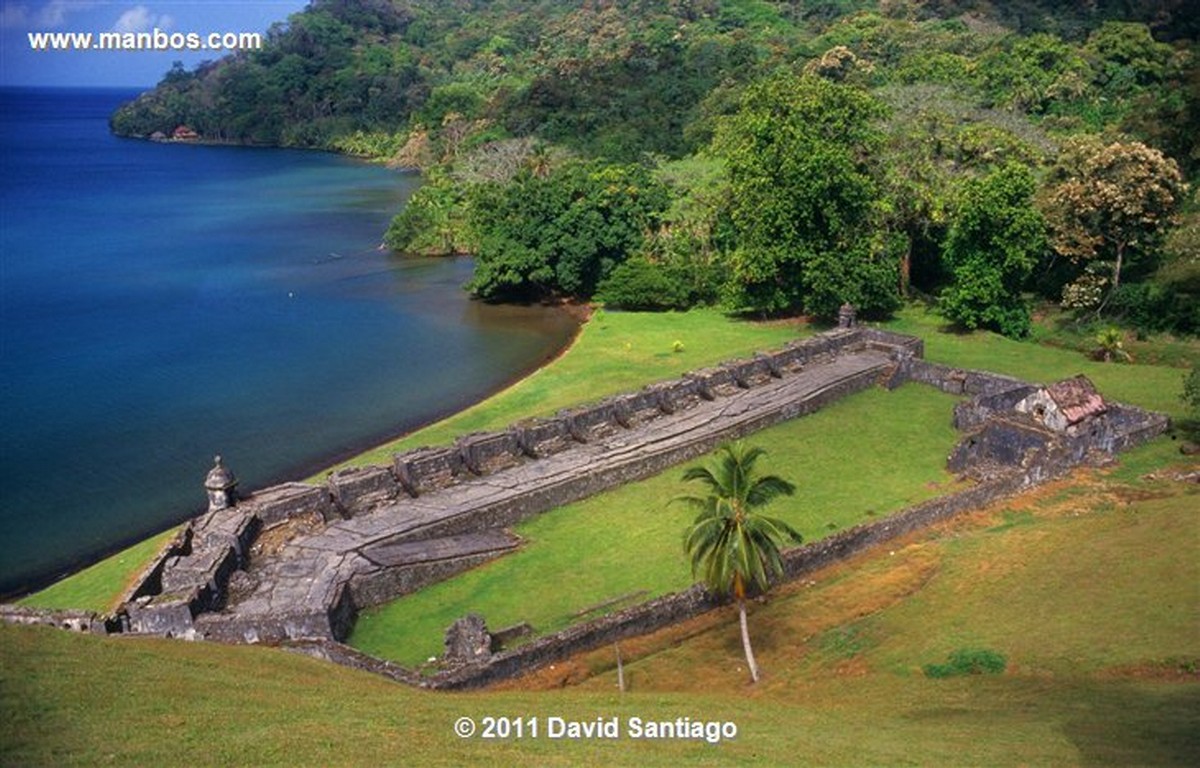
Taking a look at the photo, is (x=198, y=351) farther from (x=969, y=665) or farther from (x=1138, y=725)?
(x=1138, y=725)

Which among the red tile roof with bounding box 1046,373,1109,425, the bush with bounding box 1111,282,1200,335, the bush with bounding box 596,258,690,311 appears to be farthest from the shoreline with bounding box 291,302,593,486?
the bush with bounding box 1111,282,1200,335

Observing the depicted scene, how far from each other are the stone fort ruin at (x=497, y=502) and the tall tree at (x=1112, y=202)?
9.96 metres

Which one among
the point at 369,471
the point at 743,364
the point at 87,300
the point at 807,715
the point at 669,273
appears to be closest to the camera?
the point at 807,715

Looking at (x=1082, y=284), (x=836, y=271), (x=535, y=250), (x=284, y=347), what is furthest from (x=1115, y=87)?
(x=284, y=347)

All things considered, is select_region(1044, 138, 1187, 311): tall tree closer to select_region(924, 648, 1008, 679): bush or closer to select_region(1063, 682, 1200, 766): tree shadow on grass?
select_region(924, 648, 1008, 679): bush

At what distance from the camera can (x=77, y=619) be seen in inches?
720

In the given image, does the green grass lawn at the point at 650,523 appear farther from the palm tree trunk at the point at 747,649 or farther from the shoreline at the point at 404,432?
the shoreline at the point at 404,432

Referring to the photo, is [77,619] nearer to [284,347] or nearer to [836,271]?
[284,347]

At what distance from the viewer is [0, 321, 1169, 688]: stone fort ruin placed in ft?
62.7

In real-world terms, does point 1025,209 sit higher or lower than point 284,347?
higher

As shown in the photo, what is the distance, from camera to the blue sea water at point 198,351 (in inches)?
1196

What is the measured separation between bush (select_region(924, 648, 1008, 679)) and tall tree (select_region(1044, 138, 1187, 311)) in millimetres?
25624

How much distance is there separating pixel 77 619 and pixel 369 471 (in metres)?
7.97

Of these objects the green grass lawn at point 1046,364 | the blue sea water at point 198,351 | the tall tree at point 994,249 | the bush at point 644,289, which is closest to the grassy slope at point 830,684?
the green grass lawn at point 1046,364
